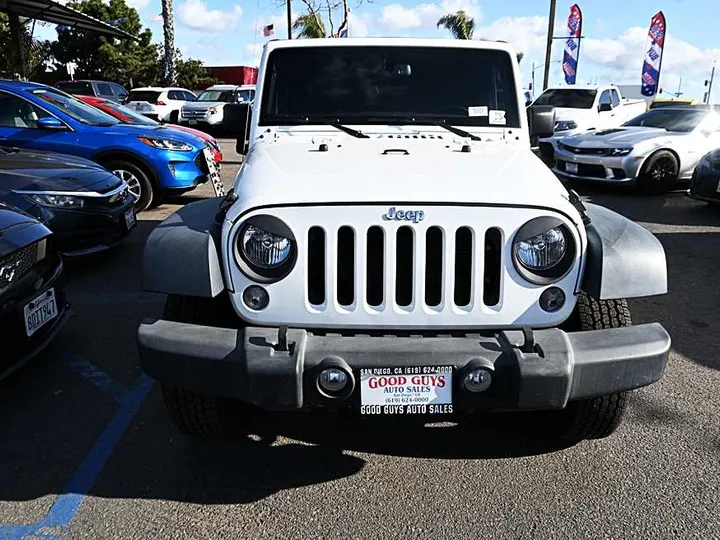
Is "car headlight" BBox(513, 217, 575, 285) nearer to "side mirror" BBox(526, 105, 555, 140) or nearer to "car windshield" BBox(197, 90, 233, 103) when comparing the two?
"side mirror" BBox(526, 105, 555, 140)

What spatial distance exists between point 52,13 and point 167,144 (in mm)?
17491

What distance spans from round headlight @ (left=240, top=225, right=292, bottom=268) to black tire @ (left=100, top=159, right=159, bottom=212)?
20.2 ft

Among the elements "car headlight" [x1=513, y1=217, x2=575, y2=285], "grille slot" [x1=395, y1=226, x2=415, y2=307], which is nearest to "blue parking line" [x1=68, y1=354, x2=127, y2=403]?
"grille slot" [x1=395, y1=226, x2=415, y2=307]

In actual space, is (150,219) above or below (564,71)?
below

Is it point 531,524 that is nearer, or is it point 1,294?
point 531,524

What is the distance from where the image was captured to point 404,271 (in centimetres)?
265

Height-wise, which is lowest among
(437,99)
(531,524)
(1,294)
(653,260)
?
(531,524)

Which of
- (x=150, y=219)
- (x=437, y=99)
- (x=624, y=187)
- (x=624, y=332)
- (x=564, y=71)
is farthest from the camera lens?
(x=564, y=71)

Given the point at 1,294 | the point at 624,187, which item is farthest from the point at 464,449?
the point at 624,187

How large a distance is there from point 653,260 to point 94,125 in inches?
293

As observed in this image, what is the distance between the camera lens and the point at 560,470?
299cm

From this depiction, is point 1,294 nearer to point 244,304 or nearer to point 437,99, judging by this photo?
point 244,304

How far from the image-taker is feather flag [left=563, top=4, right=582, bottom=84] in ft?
93.1

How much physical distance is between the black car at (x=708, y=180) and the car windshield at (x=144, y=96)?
1826cm
